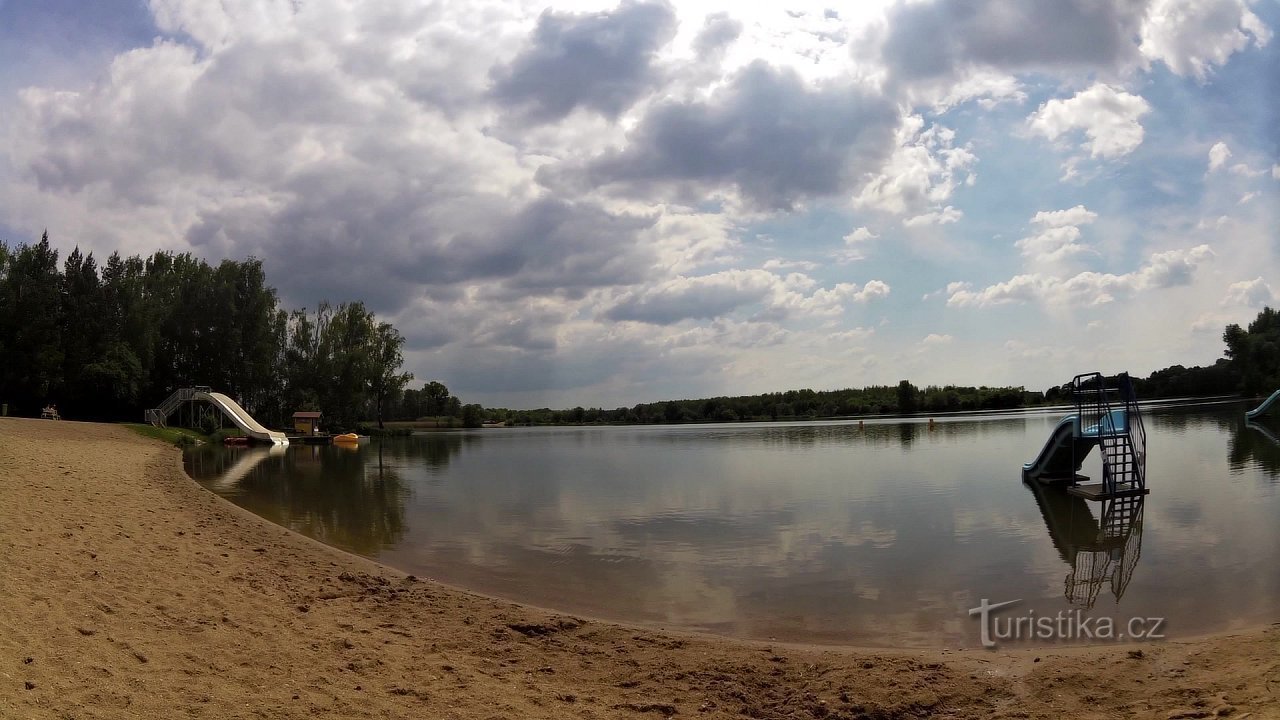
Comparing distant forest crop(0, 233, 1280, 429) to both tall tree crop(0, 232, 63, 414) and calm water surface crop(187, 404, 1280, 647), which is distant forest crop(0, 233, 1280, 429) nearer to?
tall tree crop(0, 232, 63, 414)

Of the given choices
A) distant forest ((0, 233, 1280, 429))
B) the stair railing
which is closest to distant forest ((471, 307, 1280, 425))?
distant forest ((0, 233, 1280, 429))

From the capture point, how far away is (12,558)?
7.45 meters

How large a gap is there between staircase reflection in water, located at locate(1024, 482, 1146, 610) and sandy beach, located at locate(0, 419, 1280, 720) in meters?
2.70

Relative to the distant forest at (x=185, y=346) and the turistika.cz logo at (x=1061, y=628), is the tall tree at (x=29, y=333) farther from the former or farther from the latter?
the turistika.cz logo at (x=1061, y=628)

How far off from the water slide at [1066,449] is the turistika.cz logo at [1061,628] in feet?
48.3

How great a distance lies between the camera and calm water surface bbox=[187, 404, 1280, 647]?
28.1 feet

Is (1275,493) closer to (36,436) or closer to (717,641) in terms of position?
(717,641)

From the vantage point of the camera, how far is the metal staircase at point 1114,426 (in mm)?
17984

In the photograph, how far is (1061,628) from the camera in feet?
25.4

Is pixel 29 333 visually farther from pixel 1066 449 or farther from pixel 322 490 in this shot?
pixel 1066 449

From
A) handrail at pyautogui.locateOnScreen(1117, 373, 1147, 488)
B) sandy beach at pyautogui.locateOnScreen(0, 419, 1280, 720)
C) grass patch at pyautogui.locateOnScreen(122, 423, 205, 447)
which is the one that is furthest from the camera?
grass patch at pyautogui.locateOnScreen(122, 423, 205, 447)

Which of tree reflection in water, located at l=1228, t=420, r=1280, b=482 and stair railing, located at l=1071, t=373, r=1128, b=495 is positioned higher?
stair railing, located at l=1071, t=373, r=1128, b=495

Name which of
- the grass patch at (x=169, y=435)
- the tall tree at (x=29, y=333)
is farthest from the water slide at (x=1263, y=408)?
the tall tree at (x=29, y=333)

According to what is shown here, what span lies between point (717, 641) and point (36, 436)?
29.5 m
